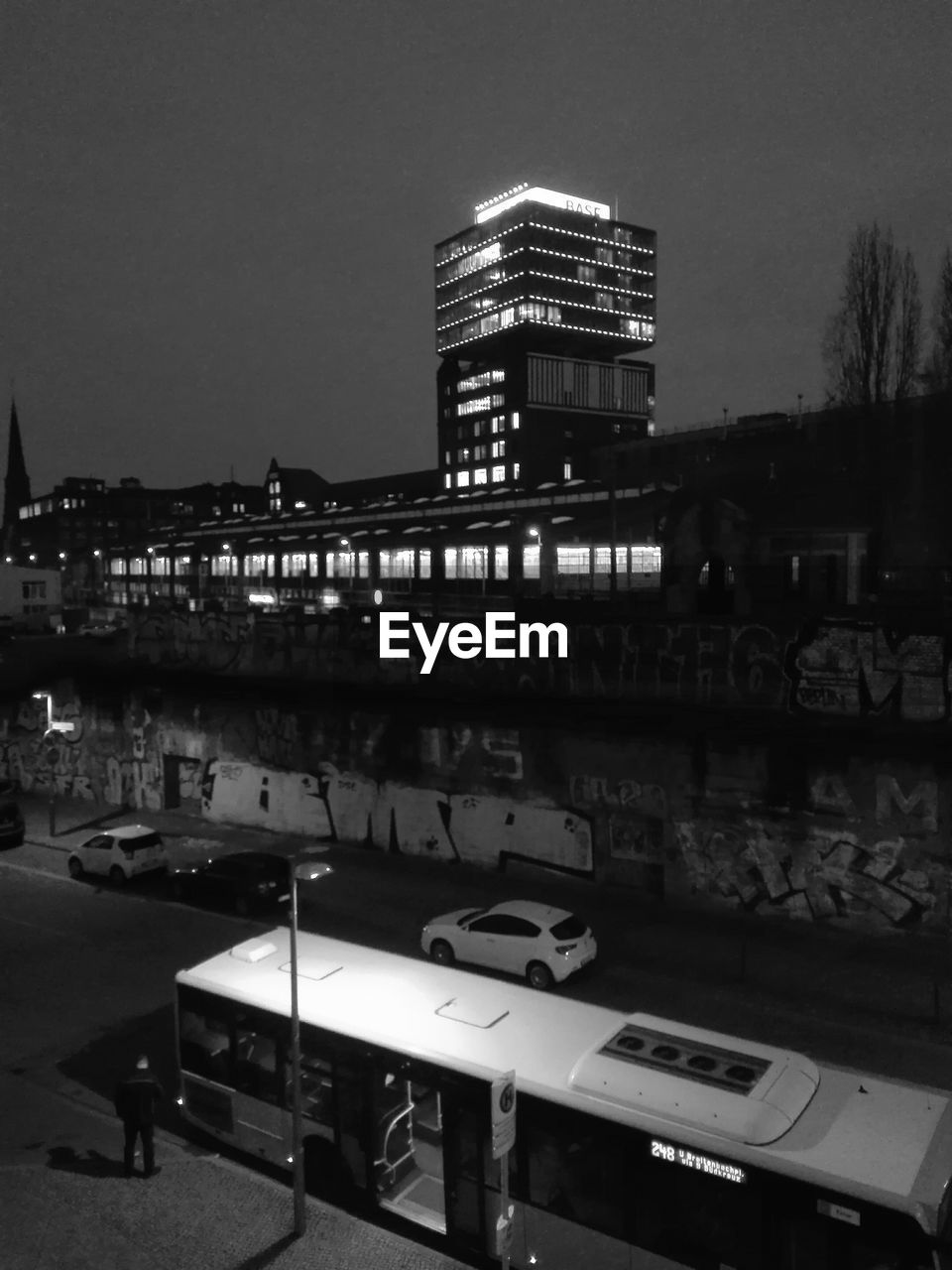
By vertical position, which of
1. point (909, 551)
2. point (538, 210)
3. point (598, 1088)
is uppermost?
point (538, 210)

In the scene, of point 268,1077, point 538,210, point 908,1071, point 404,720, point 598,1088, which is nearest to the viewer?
point 598,1088

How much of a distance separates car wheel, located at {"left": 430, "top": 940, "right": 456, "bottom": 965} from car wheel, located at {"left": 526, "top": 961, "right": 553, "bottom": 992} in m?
1.57

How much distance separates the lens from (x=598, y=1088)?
7973 millimetres

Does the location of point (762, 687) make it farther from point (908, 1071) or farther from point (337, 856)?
point (337, 856)

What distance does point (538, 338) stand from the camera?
119062mm

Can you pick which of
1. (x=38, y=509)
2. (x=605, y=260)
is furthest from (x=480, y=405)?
(x=38, y=509)

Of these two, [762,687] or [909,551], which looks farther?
[909,551]

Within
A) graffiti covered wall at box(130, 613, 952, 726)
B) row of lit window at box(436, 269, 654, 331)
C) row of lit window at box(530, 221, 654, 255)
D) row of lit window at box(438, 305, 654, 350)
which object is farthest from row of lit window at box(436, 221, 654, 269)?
graffiti covered wall at box(130, 613, 952, 726)

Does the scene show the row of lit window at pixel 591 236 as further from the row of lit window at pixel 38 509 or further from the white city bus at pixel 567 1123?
the white city bus at pixel 567 1123

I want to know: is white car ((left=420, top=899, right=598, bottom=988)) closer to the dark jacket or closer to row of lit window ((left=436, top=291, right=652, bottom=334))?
the dark jacket

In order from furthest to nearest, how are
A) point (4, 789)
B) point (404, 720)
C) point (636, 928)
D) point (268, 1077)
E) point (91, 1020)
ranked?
point (4, 789) → point (404, 720) → point (636, 928) → point (91, 1020) → point (268, 1077)

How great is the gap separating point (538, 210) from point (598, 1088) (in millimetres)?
124769

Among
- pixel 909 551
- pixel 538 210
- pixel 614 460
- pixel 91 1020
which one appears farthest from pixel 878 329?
pixel 538 210

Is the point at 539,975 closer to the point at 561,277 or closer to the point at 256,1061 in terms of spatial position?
the point at 256,1061
